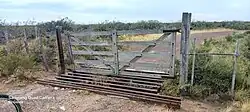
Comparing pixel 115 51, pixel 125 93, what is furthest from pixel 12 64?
pixel 125 93

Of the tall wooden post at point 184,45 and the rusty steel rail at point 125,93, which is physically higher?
the tall wooden post at point 184,45

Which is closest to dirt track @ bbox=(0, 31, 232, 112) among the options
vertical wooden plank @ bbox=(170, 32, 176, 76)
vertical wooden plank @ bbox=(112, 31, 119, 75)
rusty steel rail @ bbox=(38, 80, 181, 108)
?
rusty steel rail @ bbox=(38, 80, 181, 108)

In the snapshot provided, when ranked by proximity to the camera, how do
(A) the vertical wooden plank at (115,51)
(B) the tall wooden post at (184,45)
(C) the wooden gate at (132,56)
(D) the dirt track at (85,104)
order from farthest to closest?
1. (A) the vertical wooden plank at (115,51)
2. (C) the wooden gate at (132,56)
3. (B) the tall wooden post at (184,45)
4. (D) the dirt track at (85,104)

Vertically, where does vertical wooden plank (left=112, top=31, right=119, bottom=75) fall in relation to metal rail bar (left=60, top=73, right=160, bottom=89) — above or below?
above

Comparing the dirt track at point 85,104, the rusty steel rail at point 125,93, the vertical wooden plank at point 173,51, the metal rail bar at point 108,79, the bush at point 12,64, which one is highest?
the vertical wooden plank at point 173,51

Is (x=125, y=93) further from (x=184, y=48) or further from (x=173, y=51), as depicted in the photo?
(x=184, y=48)

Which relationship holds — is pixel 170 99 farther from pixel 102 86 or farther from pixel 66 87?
pixel 66 87

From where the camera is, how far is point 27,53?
9.37 meters

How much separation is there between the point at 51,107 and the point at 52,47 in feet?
16.5

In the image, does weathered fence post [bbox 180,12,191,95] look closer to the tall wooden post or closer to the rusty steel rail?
the tall wooden post

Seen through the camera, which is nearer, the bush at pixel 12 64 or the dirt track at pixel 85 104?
the dirt track at pixel 85 104

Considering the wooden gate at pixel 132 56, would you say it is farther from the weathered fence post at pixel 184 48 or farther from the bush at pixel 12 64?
the bush at pixel 12 64

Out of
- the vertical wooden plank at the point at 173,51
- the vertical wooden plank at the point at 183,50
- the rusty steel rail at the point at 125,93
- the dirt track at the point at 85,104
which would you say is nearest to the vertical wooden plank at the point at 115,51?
the rusty steel rail at the point at 125,93

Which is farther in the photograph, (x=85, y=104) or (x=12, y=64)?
(x=12, y=64)
